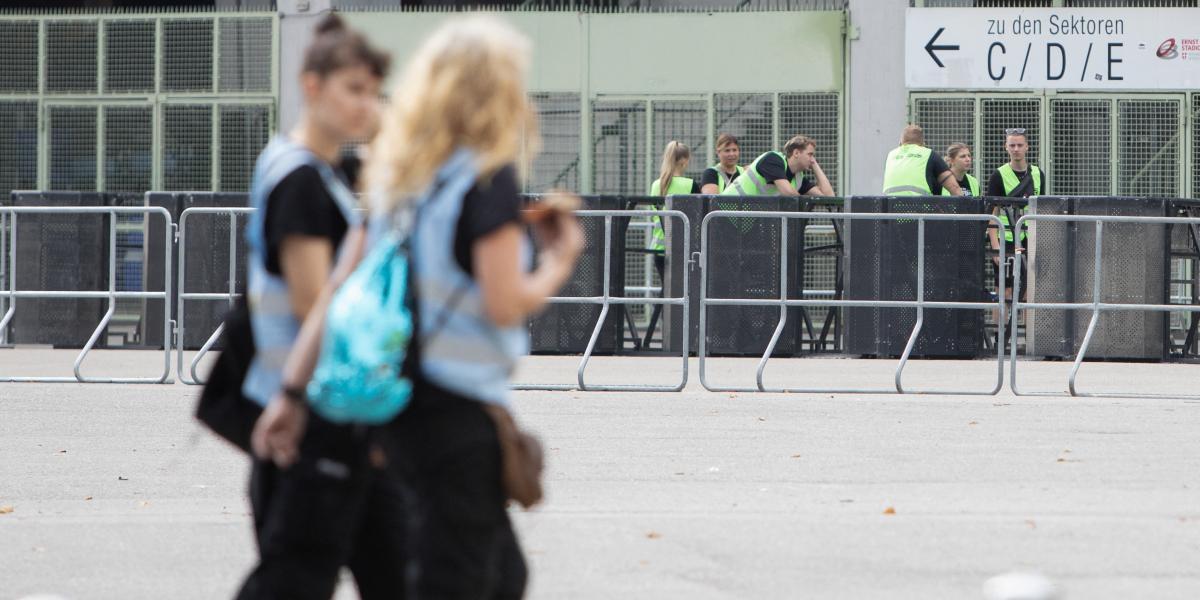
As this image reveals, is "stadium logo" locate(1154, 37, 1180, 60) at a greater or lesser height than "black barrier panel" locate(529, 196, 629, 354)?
greater

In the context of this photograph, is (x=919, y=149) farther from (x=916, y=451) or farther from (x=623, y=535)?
(x=623, y=535)

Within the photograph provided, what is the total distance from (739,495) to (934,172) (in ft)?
27.2

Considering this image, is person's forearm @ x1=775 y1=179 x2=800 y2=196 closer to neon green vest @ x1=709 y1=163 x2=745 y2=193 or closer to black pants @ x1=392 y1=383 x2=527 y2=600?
neon green vest @ x1=709 y1=163 x2=745 y2=193

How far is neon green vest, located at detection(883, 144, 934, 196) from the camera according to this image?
15188mm

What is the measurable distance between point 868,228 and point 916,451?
5599 millimetres

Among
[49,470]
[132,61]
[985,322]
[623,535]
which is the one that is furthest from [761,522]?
[132,61]

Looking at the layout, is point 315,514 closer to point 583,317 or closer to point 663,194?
point 583,317

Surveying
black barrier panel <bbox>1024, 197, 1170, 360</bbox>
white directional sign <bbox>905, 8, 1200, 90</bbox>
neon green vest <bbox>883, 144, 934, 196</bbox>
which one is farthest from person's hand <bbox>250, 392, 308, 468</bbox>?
white directional sign <bbox>905, 8, 1200, 90</bbox>

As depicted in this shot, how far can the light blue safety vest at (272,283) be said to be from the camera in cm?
381

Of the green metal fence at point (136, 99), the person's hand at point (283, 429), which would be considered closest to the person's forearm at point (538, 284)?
the person's hand at point (283, 429)

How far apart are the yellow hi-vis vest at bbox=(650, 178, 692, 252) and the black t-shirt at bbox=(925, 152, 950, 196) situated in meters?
2.07

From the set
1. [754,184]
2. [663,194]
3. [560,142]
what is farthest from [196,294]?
[560,142]

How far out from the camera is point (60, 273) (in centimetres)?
1591

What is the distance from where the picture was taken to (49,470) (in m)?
8.28
